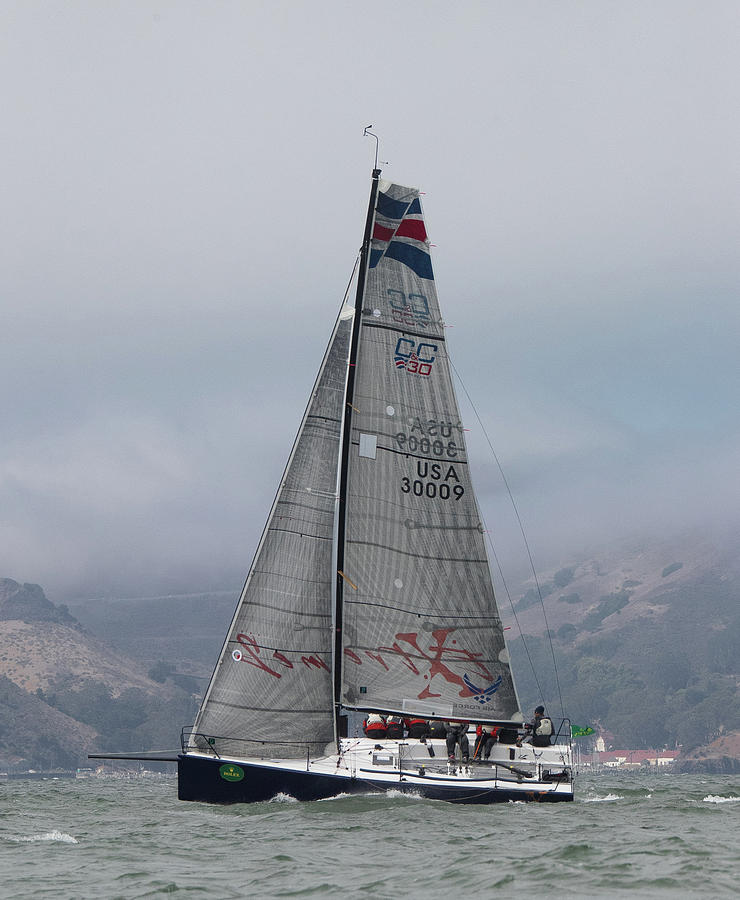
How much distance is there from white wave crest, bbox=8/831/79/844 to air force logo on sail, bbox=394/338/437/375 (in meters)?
16.2

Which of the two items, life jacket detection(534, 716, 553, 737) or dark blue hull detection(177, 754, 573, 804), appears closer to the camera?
dark blue hull detection(177, 754, 573, 804)

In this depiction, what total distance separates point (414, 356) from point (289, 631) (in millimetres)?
8986

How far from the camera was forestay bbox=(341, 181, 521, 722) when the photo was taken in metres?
37.2

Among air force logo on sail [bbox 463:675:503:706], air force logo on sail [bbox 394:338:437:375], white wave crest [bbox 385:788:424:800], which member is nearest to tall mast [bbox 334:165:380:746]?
air force logo on sail [bbox 394:338:437:375]

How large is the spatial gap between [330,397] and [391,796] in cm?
1203

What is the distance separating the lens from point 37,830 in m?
33.3

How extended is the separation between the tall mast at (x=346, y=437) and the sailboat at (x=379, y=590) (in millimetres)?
55

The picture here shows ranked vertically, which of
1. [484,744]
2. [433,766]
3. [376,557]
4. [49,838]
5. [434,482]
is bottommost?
[49,838]

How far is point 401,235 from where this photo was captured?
1535 inches

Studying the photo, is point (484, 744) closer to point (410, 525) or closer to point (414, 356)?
point (410, 525)

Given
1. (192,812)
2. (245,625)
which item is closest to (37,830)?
(192,812)

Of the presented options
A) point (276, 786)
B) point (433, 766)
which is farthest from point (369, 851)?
point (433, 766)

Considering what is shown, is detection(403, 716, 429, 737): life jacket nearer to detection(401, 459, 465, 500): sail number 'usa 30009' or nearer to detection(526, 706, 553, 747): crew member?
detection(526, 706, 553, 747): crew member

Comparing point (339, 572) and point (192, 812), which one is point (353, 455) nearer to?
point (339, 572)
